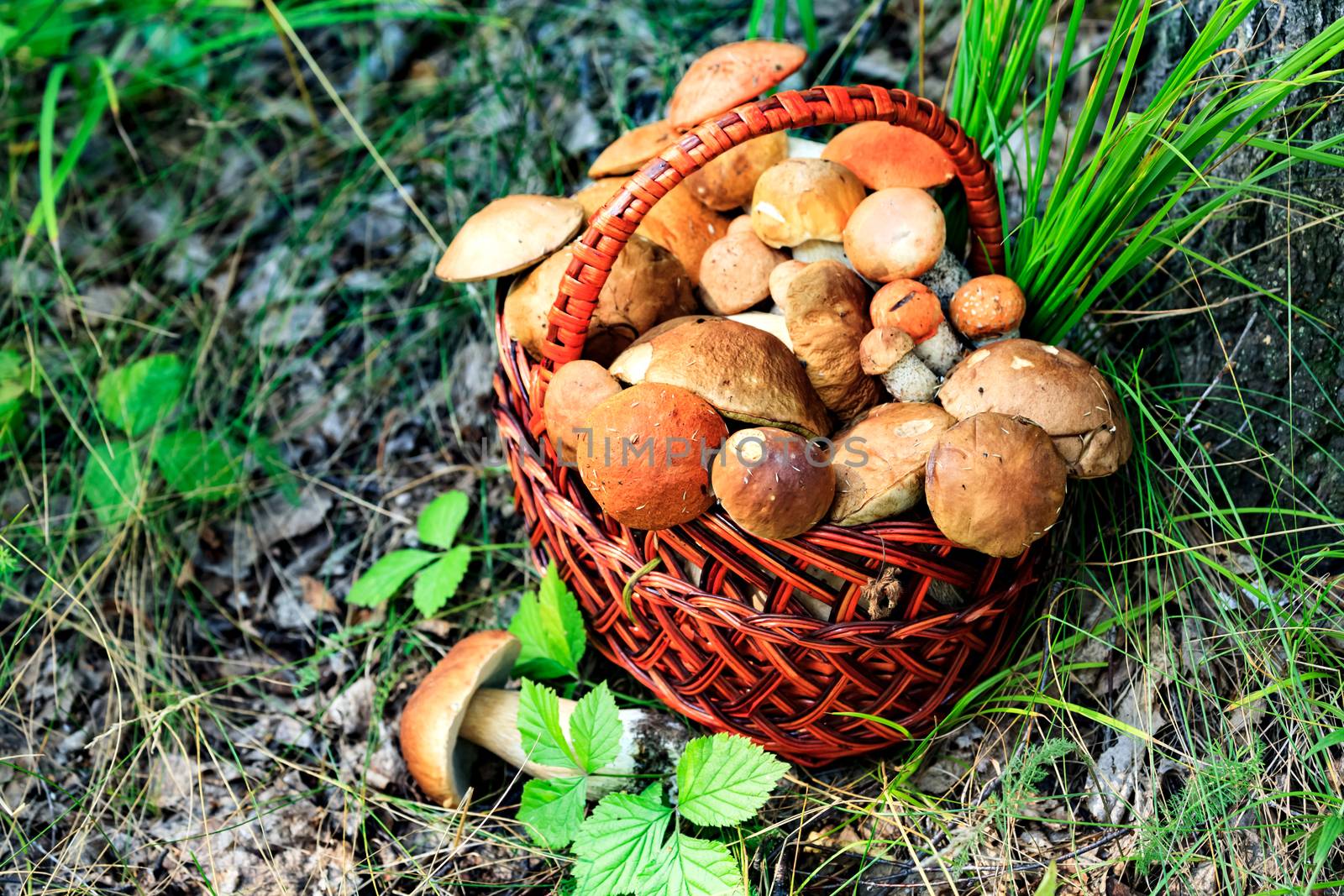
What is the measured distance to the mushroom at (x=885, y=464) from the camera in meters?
1.66

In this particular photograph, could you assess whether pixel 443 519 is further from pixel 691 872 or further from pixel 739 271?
pixel 691 872

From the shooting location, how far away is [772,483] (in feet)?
5.09

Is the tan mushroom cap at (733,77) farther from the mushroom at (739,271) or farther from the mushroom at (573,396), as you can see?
the mushroom at (573,396)

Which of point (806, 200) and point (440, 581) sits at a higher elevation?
point (806, 200)

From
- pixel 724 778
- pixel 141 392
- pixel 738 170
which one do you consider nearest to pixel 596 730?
pixel 724 778

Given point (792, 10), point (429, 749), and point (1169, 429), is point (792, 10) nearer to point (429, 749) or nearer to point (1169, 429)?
point (1169, 429)

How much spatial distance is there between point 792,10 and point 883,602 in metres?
2.40

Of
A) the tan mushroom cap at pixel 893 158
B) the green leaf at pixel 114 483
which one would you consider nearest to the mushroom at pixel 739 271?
the tan mushroom cap at pixel 893 158

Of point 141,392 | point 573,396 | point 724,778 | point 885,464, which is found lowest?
point 724,778

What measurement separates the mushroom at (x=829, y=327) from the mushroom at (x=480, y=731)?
2.76 ft

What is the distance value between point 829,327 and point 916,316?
165 mm

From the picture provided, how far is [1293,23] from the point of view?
1.84 m

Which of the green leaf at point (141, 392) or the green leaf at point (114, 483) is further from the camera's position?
the green leaf at point (141, 392)

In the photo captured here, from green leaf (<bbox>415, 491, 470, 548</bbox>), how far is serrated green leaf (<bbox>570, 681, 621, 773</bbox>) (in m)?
0.81
